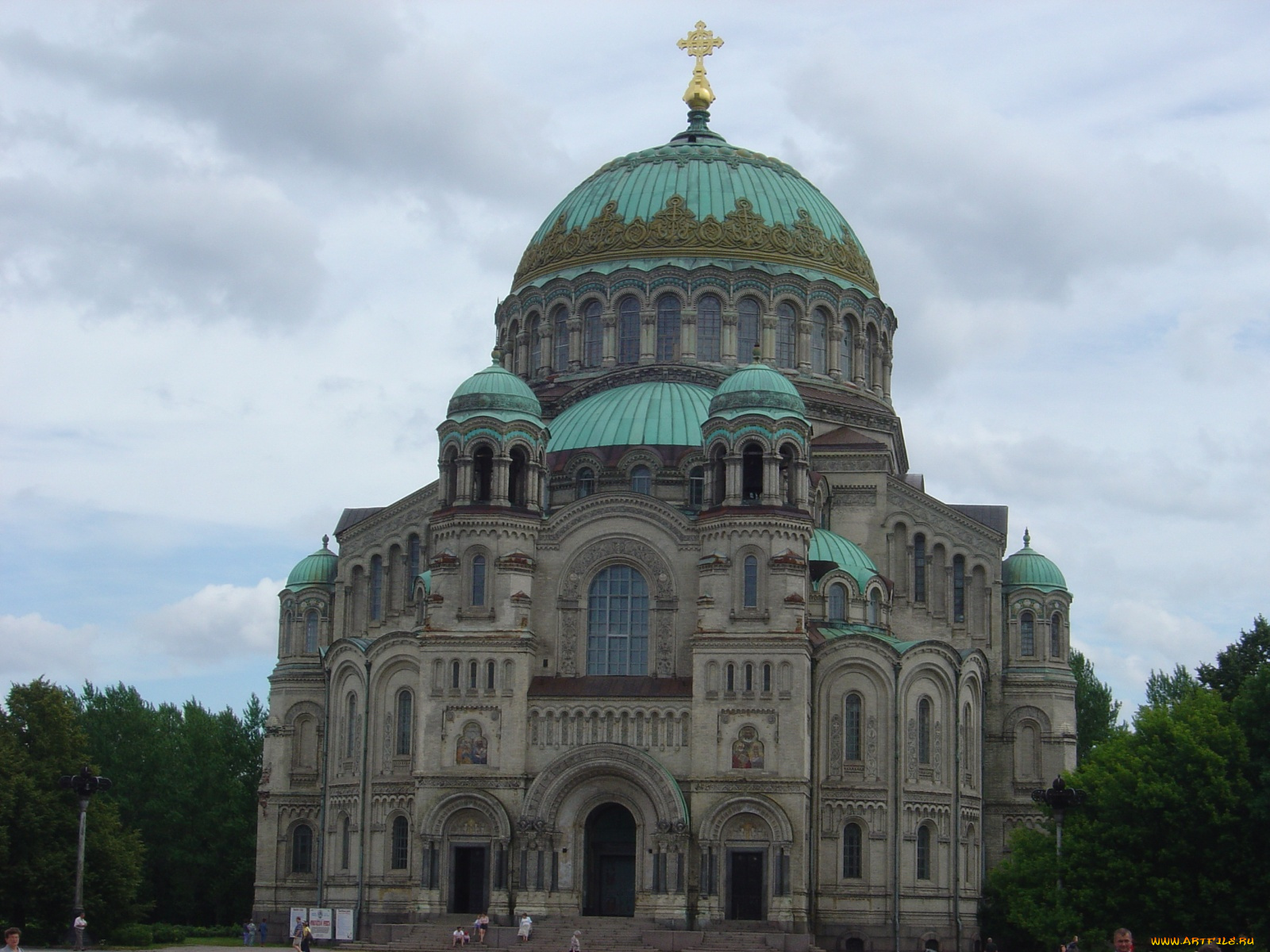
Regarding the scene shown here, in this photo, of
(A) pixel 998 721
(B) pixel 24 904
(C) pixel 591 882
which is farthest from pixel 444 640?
(A) pixel 998 721

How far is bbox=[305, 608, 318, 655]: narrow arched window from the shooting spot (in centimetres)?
6469

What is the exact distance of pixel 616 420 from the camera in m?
61.0

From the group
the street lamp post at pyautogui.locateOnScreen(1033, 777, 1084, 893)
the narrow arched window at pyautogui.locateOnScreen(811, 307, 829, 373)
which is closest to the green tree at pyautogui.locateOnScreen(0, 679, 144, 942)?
the street lamp post at pyautogui.locateOnScreen(1033, 777, 1084, 893)

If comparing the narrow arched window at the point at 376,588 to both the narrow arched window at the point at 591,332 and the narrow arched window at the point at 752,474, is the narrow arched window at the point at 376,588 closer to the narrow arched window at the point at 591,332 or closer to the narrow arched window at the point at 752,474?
the narrow arched window at the point at 591,332

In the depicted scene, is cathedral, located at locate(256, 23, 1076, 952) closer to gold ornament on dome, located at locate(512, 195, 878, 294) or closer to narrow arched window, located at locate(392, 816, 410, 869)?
narrow arched window, located at locate(392, 816, 410, 869)

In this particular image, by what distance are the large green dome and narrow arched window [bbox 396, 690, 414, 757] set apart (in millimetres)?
17530

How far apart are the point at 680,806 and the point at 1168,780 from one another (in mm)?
13833

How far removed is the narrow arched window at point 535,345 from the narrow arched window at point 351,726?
14.3 metres

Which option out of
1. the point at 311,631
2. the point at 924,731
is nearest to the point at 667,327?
the point at 311,631

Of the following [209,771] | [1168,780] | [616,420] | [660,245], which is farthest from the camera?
[209,771]

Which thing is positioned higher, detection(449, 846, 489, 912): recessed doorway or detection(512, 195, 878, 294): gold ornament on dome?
detection(512, 195, 878, 294): gold ornament on dome

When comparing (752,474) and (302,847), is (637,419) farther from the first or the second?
(302,847)

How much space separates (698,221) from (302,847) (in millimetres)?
24075

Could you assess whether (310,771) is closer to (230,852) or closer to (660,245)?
(230,852)
